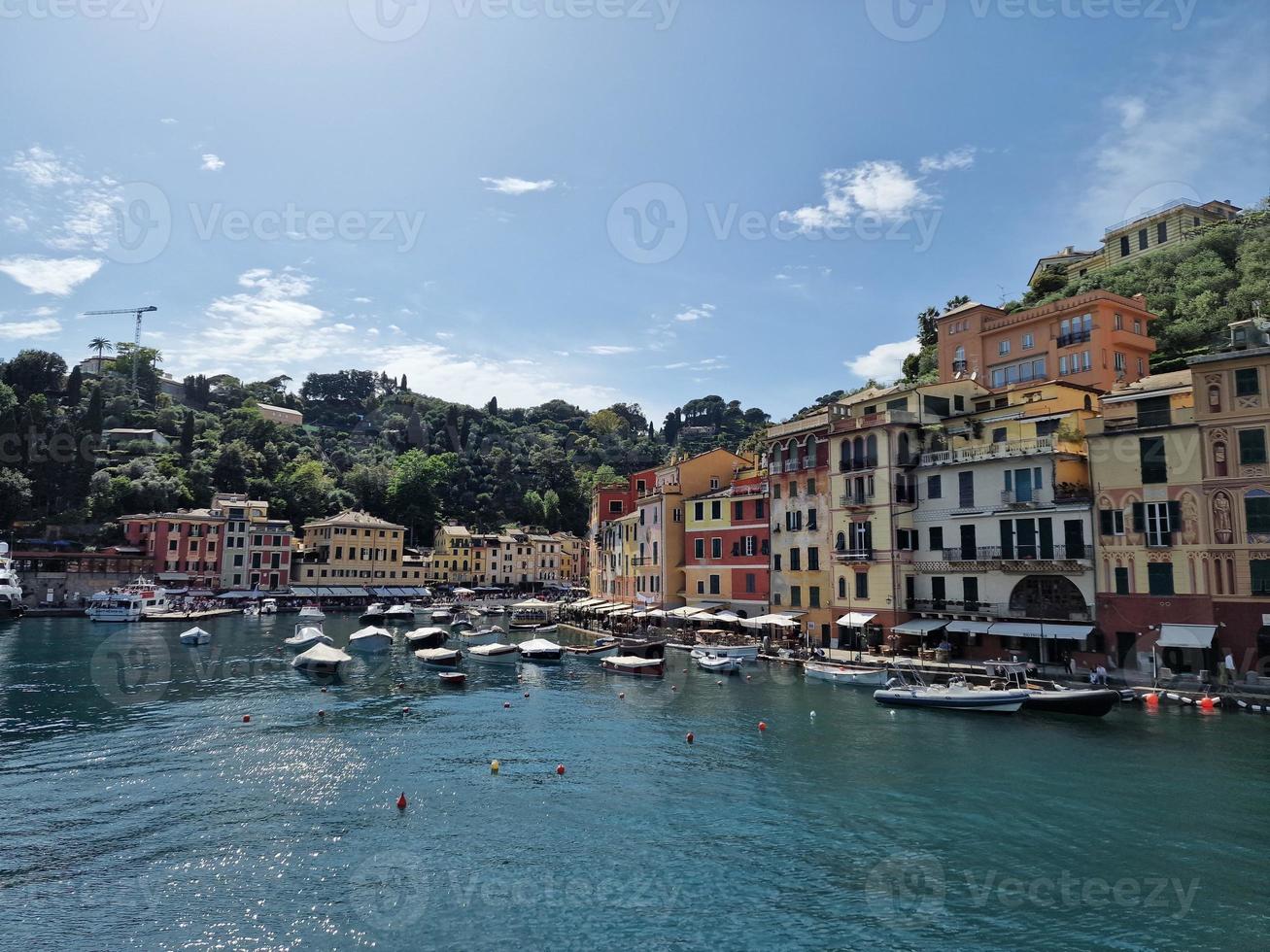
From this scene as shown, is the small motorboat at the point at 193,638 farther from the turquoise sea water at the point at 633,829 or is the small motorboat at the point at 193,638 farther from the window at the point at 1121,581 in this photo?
the window at the point at 1121,581

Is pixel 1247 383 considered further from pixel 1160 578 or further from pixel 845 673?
pixel 845 673

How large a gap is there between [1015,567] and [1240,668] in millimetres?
11332

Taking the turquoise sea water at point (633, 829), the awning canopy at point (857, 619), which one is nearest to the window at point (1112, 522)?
the turquoise sea water at point (633, 829)

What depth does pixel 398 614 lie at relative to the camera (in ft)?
310

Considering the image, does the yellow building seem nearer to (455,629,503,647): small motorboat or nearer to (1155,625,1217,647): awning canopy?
(455,629,503,647): small motorboat

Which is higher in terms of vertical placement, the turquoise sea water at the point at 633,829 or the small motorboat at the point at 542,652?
the small motorboat at the point at 542,652

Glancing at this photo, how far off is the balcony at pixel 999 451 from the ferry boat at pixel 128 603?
88.2 m

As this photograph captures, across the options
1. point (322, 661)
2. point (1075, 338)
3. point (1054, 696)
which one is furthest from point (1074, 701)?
point (322, 661)

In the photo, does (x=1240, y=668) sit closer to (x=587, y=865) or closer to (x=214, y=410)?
(x=587, y=865)

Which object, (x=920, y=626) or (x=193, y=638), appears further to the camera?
(x=193, y=638)

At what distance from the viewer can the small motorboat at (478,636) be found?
7306cm

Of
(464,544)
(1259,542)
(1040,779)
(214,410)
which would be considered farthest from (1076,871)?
(214,410)

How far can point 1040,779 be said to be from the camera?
2658 cm

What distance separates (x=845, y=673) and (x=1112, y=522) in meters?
16.6
